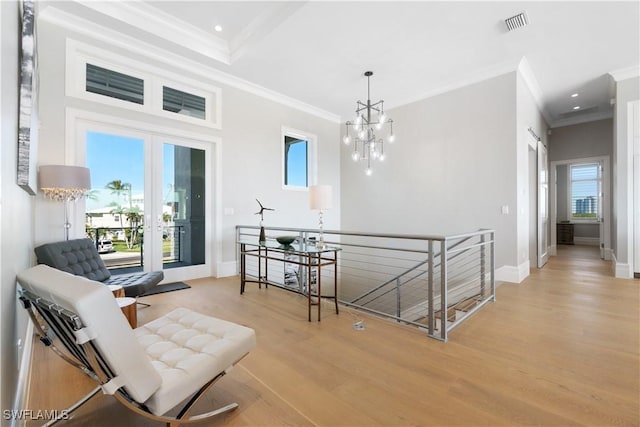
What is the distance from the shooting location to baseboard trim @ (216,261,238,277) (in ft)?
15.6

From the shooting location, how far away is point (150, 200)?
4.18 meters

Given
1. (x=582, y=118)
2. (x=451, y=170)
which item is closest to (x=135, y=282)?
(x=451, y=170)

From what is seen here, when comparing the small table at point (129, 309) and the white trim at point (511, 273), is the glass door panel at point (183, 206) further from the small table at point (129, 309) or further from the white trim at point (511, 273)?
the white trim at point (511, 273)

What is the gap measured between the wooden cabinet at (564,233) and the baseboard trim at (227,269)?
10.1m

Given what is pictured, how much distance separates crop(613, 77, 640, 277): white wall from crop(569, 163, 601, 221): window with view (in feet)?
17.4

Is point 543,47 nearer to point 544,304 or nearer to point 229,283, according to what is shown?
point 544,304

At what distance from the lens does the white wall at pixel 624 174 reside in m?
4.51

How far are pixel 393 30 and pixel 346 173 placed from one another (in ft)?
12.0

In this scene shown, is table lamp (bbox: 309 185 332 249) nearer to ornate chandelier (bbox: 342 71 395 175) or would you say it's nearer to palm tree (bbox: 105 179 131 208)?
ornate chandelier (bbox: 342 71 395 175)

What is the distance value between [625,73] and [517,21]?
2.67m

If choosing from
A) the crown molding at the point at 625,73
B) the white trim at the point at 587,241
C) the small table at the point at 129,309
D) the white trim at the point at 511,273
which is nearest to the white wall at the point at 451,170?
the white trim at the point at 511,273

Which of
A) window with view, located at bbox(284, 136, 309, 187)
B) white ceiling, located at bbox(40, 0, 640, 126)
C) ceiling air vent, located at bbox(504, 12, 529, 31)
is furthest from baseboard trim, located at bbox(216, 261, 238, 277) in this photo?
ceiling air vent, located at bbox(504, 12, 529, 31)

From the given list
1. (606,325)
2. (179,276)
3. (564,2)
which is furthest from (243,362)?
(564,2)

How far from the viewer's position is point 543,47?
13.1ft
